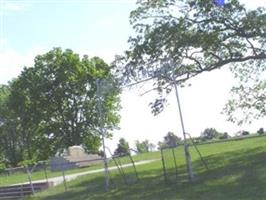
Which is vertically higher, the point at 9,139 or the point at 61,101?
the point at 61,101

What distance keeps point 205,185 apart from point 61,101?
50.0m

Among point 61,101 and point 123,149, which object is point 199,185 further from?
point 61,101

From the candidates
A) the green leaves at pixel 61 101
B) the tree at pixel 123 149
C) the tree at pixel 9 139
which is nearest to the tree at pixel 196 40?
the tree at pixel 123 149

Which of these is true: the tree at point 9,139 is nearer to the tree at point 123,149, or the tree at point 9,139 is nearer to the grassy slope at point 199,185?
the tree at point 123,149

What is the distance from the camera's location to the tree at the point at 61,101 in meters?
66.4

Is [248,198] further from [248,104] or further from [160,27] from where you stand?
[248,104]

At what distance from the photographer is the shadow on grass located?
53.7 feet

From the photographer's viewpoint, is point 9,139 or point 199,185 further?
point 9,139

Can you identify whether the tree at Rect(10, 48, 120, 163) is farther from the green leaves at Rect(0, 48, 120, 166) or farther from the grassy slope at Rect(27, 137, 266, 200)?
the grassy slope at Rect(27, 137, 266, 200)

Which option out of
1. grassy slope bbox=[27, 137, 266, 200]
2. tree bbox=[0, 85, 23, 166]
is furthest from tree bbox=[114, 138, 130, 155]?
tree bbox=[0, 85, 23, 166]

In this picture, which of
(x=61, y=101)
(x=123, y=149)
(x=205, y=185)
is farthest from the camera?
(x=61, y=101)

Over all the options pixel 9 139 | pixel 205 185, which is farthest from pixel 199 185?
pixel 9 139

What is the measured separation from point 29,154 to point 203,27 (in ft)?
195

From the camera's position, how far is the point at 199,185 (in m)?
18.4
